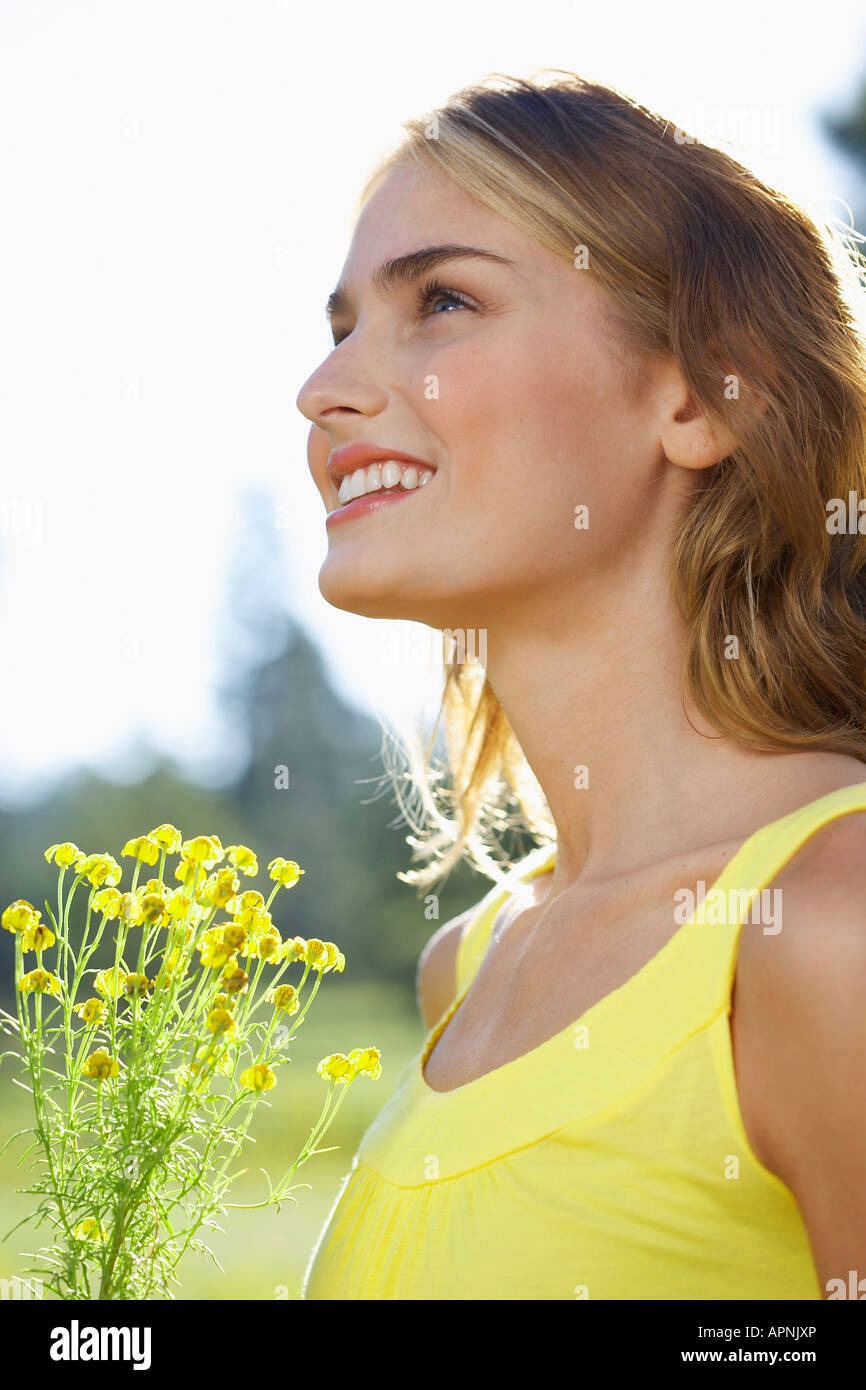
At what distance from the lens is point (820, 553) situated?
1848 mm

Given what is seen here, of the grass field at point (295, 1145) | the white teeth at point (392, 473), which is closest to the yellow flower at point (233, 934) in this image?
the white teeth at point (392, 473)

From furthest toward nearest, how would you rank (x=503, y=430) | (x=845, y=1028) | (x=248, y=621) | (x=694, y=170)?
(x=248, y=621)
(x=694, y=170)
(x=503, y=430)
(x=845, y=1028)

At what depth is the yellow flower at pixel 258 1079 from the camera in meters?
1.26

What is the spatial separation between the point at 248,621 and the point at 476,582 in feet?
92.4

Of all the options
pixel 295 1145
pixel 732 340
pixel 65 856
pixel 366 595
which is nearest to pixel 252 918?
pixel 65 856

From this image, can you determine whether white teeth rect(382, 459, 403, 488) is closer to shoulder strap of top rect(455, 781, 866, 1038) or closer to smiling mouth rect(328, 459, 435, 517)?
smiling mouth rect(328, 459, 435, 517)

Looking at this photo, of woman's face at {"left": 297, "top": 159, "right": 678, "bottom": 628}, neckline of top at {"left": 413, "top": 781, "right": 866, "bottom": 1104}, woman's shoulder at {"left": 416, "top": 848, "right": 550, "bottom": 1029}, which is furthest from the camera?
woman's shoulder at {"left": 416, "top": 848, "right": 550, "bottom": 1029}

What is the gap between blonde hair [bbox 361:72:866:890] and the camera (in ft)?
5.90

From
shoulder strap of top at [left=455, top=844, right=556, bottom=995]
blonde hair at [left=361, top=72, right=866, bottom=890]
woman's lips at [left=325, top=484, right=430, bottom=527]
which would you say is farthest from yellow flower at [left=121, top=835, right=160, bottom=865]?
shoulder strap of top at [left=455, top=844, right=556, bottom=995]

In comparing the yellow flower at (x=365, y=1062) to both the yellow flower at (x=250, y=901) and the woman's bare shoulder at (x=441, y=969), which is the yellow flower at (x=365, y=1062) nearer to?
the yellow flower at (x=250, y=901)

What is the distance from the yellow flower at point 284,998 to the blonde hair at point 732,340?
0.73m

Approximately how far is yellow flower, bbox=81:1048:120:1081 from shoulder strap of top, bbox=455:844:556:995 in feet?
3.43

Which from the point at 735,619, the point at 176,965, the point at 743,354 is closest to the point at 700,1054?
the point at 176,965
